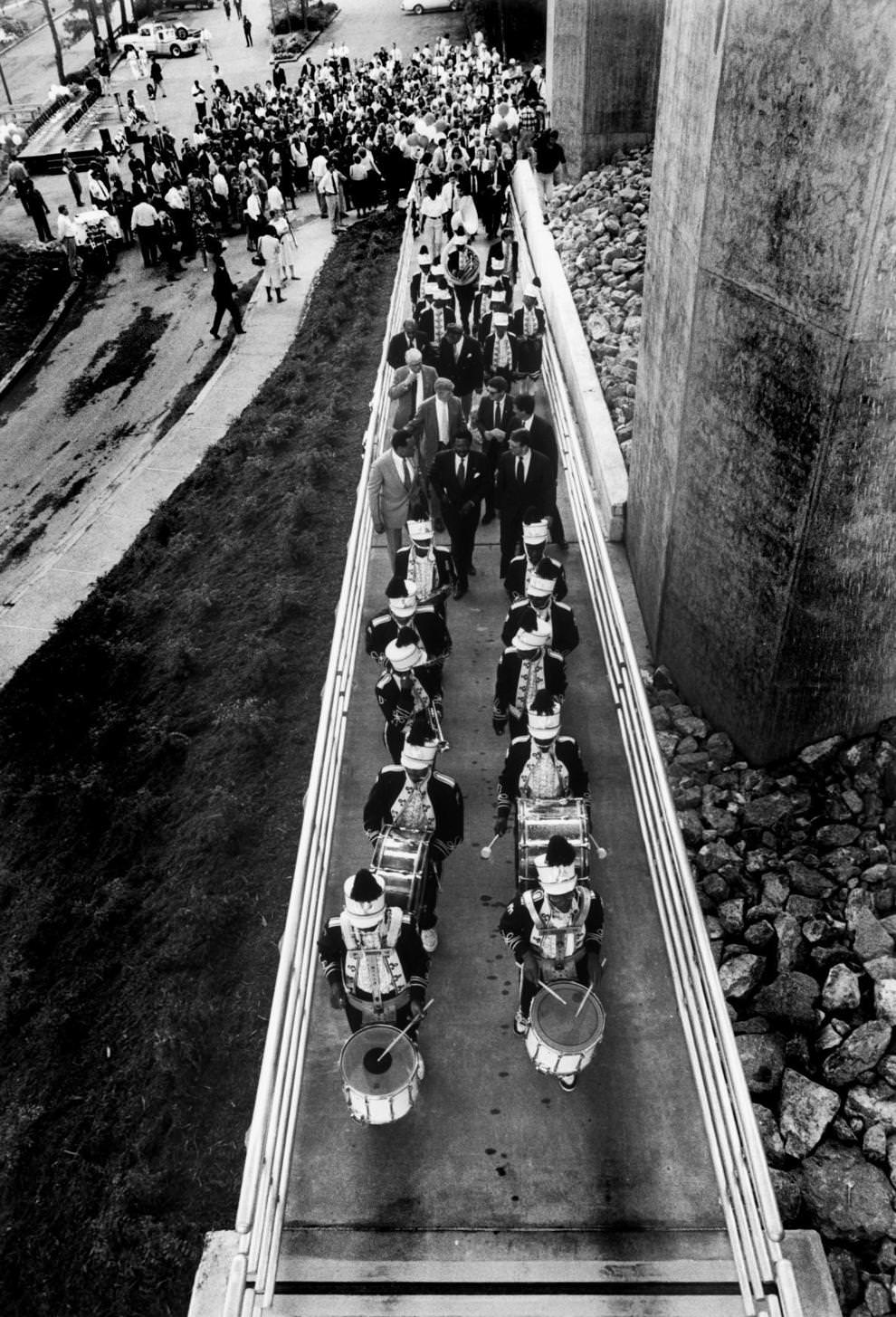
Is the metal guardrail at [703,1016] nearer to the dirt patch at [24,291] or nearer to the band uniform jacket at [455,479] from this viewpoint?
the band uniform jacket at [455,479]

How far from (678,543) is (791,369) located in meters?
2.18

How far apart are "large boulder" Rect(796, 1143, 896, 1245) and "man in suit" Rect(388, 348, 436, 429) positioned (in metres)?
7.39

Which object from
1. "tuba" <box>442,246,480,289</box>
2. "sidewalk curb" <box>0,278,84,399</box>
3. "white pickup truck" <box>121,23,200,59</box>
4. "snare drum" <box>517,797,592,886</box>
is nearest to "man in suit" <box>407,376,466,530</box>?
"snare drum" <box>517,797,592,886</box>

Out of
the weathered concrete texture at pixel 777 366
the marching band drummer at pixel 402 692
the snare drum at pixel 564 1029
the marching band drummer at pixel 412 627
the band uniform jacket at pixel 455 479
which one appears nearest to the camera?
the snare drum at pixel 564 1029

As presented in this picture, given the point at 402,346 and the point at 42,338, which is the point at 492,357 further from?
the point at 42,338

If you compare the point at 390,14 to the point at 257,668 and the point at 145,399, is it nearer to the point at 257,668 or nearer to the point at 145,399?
the point at 145,399

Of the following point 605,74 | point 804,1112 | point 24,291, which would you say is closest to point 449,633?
point 804,1112

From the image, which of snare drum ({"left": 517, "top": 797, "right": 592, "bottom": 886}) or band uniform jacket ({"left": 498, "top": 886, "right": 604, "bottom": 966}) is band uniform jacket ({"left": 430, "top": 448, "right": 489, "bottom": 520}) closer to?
snare drum ({"left": 517, "top": 797, "right": 592, "bottom": 886})

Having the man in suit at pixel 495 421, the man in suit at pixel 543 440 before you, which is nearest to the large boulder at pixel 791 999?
the man in suit at pixel 543 440

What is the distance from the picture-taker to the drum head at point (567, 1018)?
520 centimetres

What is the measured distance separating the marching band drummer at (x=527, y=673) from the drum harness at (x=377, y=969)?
196cm

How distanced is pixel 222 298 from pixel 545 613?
1367 centimetres

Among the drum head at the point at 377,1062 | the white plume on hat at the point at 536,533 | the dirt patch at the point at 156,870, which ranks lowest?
the dirt patch at the point at 156,870

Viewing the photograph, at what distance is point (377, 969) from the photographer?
5352mm
